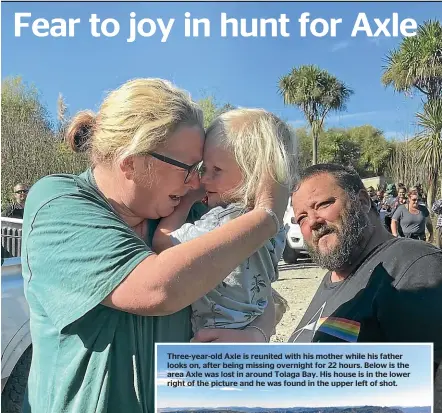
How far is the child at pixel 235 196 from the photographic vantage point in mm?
1330

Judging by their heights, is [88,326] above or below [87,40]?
below

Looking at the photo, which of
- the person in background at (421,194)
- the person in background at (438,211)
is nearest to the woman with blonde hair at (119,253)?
the person in background at (421,194)

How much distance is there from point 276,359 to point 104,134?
0.92 metres

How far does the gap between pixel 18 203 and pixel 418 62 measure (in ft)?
4.71

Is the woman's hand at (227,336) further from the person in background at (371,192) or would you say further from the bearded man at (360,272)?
the person in background at (371,192)

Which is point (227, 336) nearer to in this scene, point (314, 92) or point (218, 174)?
point (218, 174)

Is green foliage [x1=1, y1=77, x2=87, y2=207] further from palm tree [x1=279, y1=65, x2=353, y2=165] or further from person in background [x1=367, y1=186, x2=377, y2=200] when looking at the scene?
person in background [x1=367, y1=186, x2=377, y2=200]

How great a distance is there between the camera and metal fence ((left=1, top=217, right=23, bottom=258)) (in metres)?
1.85

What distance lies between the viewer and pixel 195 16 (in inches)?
67.6

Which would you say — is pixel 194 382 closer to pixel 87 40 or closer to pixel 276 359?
pixel 276 359

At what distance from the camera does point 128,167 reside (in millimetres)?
1203

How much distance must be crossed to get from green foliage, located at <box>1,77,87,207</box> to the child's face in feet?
1.97

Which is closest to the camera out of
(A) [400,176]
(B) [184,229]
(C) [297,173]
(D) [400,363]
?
(B) [184,229]

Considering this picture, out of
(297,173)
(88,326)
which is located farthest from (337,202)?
(88,326)
